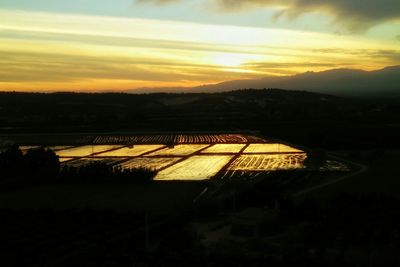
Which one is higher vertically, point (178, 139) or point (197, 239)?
point (178, 139)

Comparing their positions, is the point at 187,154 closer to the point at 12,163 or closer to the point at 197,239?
the point at 12,163

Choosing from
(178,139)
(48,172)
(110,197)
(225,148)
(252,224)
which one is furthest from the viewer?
(178,139)

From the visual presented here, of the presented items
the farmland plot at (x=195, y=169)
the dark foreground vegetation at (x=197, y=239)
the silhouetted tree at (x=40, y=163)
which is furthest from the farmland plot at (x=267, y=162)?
the silhouetted tree at (x=40, y=163)

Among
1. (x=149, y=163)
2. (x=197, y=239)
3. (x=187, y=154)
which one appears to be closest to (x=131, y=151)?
(x=187, y=154)

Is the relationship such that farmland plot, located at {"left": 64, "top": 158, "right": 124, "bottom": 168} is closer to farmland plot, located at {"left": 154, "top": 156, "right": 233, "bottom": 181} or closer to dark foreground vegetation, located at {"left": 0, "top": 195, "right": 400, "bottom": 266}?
farmland plot, located at {"left": 154, "top": 156, "right": 233, "bottom": 181}

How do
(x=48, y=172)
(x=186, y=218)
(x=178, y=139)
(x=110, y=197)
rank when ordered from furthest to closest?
1. (x=178, y=139)
2. (x=48, y=172)
3. (x=110, y=197)
4. (x=186, y=218)

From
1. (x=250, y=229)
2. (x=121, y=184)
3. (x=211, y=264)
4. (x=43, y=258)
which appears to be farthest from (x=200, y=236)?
(x=121, y=184)
